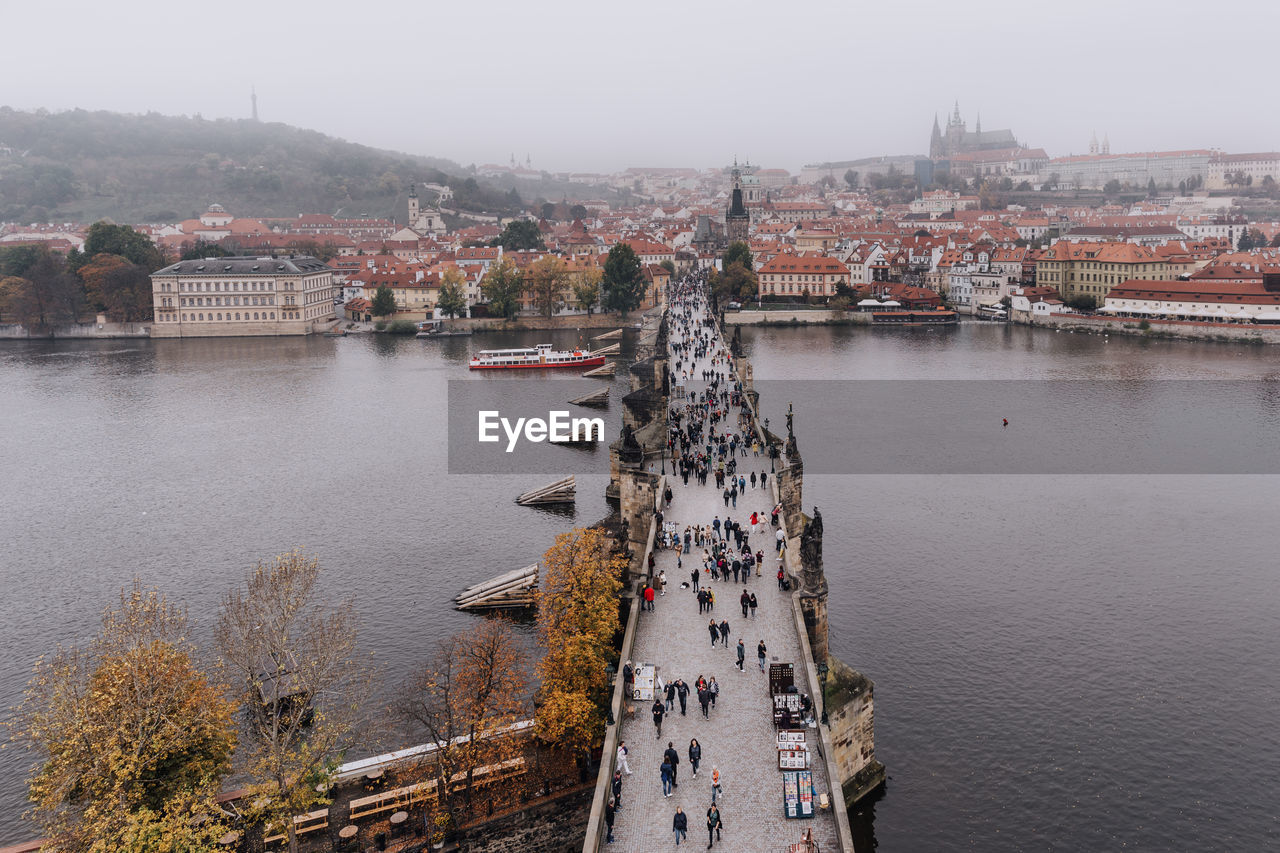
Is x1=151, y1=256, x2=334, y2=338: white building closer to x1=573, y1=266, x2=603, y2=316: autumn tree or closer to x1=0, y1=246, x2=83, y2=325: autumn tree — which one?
x1=0, y1=246, x2=83, y2=325: autumn tree

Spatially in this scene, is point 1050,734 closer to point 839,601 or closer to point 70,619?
point 839,601

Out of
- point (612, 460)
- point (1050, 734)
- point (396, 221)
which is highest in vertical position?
point (396, 221)

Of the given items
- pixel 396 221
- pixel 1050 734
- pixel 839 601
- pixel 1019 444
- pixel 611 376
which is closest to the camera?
pixel 1050 734

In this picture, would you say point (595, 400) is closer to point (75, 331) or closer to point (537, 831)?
point (537, 831)

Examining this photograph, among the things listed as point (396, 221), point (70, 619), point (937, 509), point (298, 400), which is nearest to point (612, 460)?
point (937, 509)

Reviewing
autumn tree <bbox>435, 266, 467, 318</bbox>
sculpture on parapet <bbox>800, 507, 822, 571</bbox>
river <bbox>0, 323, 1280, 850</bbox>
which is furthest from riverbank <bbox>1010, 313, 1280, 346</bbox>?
sculpture on parapet <bbox>800, 507, 822, 571</bbox>

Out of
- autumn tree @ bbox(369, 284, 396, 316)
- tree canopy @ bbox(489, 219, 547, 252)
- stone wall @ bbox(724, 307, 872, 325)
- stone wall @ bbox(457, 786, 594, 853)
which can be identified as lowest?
stone wall @ bbox(457, 786, 594, 853)

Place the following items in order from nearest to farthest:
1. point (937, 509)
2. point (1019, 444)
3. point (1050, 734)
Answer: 1. point (1050, 734)
2. point (937, 509)
3. point (1019, 444)
